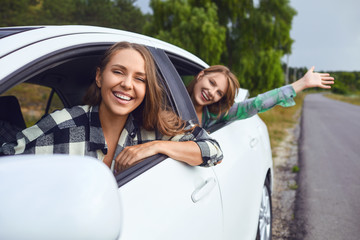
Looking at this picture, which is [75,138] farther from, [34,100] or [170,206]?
[34,100]

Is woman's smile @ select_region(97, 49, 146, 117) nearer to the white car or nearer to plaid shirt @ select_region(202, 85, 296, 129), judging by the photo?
the white car

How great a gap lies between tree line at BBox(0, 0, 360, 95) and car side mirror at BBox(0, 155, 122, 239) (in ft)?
45.8

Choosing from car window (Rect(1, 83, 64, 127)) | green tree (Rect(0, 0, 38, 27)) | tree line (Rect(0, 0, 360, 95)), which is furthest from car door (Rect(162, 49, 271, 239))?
green tree (Rect(0, 0, 38, 27))

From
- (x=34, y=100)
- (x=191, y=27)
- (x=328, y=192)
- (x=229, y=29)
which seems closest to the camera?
(x=34, y=100)

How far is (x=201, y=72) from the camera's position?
97.9 inches

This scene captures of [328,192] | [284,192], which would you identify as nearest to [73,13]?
[284,192]

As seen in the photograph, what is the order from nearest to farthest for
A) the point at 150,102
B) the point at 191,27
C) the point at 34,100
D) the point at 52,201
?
the point at 52,201
the point at 150,102
the point at 34,100
the point at 191,27

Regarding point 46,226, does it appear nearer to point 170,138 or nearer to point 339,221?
point 170,138

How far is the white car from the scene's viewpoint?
590 millimetres

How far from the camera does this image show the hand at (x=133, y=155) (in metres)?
1.24

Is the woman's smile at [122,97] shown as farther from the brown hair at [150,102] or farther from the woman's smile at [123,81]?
the brown hair at [150,102]

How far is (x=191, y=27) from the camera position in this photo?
1477 cm

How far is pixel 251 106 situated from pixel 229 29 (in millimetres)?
15189

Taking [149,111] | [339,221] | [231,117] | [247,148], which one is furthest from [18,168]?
[339,221]
